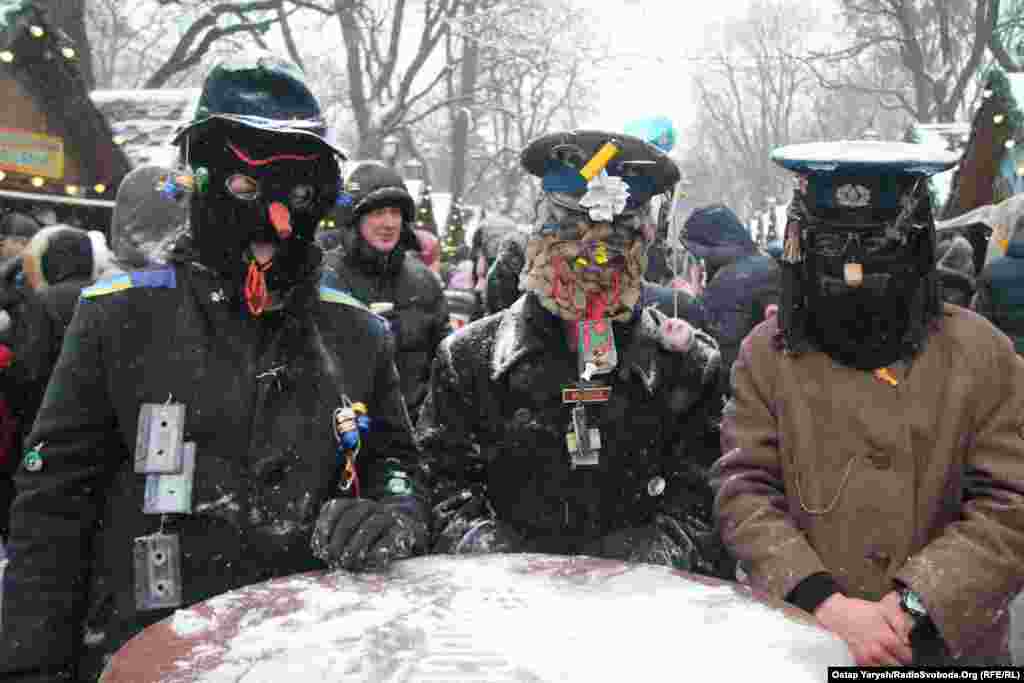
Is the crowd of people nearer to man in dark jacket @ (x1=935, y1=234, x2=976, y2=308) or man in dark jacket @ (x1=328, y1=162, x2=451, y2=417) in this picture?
man in dark jacket @ (x1=328, y1=162, x2=451, y2=417)

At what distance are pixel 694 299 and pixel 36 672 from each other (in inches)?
122

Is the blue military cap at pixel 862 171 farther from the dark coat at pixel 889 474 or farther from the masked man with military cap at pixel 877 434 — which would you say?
the dark coat at pixel 889 474

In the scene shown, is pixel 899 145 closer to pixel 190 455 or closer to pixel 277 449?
pixel 277 449

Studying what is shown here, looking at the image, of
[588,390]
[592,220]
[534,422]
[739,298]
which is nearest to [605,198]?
[592,220]

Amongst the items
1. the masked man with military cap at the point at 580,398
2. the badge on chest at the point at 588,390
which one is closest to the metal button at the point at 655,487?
the masked man with military cap at the point at 580,398

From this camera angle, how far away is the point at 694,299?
451 centimetres

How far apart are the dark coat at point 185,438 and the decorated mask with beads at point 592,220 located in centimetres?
83

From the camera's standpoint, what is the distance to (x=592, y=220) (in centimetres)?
304

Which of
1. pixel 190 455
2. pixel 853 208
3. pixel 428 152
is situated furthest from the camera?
pixel 428 152

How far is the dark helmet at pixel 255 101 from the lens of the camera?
8.32 ft

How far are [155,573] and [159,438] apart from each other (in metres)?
0.31

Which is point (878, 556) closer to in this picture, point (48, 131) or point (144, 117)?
point (48, 131)

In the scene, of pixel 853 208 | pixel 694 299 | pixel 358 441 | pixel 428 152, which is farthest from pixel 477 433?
pixel 428 152

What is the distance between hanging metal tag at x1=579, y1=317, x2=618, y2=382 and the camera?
9.75 feet
